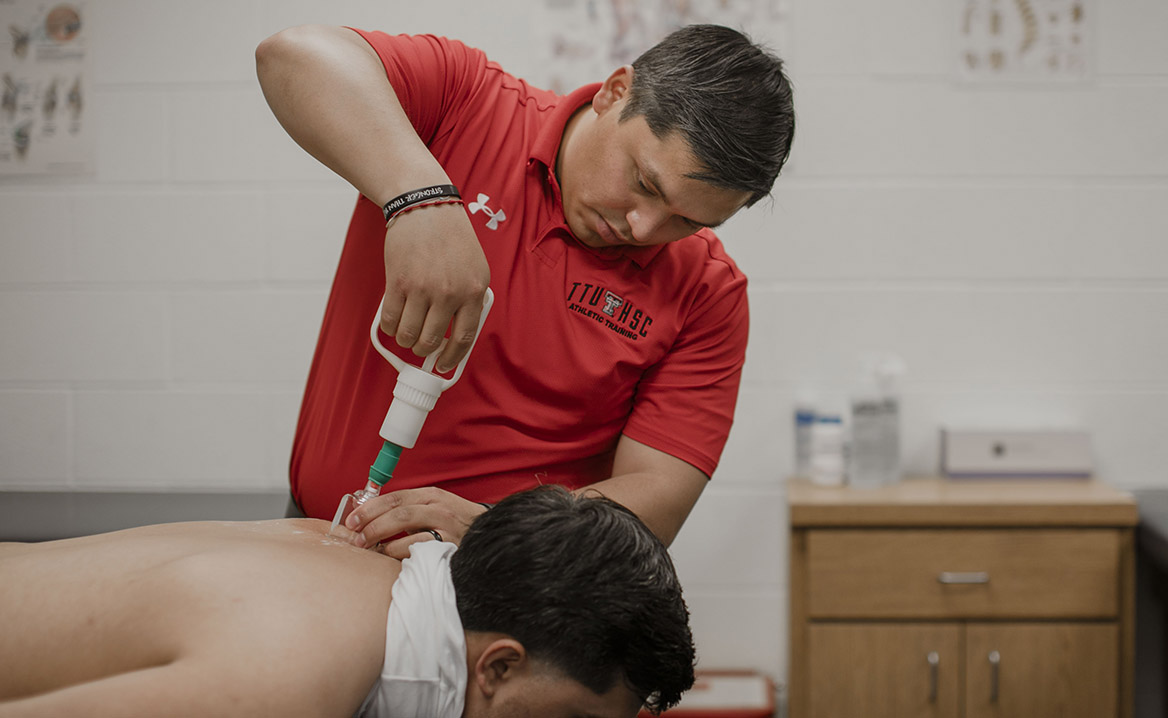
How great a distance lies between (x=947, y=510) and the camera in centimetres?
201

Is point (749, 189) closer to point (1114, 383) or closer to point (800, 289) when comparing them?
point (800, 289)

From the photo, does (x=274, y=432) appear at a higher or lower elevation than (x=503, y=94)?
lower

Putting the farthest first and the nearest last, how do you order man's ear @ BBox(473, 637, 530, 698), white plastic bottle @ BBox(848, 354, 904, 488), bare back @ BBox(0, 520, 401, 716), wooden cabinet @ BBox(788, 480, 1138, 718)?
1. white plastic bottle @ BBox(848, 354, 904, 488)
2. wooden cabinet @ BBox(788, 480, 1138, 718)
3. man's ear @ BBox(473, 637, 530, 698)
4. bare back @ BBox(0, 520, 401, 716)

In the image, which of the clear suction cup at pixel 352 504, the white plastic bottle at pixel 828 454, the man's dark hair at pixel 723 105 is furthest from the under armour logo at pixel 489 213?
the white plastic bottle at pixel 828 454

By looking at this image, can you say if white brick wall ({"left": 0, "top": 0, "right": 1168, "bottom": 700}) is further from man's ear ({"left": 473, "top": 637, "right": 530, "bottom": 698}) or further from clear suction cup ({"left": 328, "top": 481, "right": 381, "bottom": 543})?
man's ear ({"left": 473, "top": 637, "right": 530, "bottom": 698})

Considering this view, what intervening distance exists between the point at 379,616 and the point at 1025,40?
6.88 ft

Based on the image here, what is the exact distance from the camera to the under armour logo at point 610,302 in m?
1.32

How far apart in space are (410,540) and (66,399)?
1.72m

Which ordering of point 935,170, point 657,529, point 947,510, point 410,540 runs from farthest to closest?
point 935,170 < point 947,510 < point 657,529 < point 410,540

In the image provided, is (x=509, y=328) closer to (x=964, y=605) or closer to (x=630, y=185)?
(x=630, y=185)

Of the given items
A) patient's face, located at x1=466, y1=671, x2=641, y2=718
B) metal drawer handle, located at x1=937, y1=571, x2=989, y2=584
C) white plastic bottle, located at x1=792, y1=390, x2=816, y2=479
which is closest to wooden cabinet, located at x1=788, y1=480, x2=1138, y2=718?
metal drawer handle, located at x1=937, y1=571, x2=989, y2=584

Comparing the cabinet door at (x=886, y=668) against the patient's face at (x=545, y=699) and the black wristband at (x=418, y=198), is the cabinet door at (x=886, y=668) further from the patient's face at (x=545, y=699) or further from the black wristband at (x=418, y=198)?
the black wristband at (x=418, y=198)

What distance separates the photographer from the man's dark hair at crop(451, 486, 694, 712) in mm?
970

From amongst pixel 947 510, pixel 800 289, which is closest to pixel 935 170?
pixel 800 289
